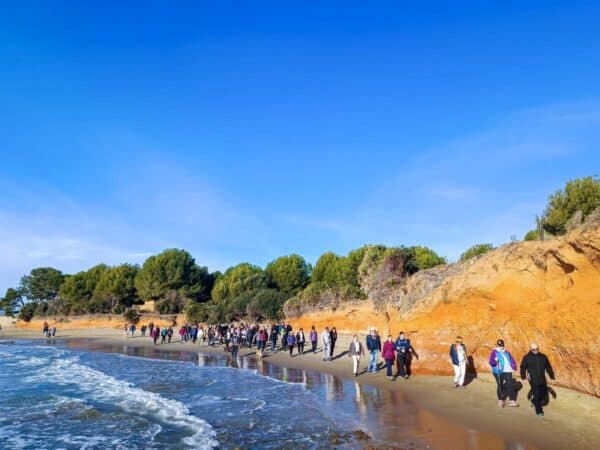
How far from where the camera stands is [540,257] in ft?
45.3

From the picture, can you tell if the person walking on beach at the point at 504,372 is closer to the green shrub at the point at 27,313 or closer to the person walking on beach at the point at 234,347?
the person walking on beach at the point at 234,347

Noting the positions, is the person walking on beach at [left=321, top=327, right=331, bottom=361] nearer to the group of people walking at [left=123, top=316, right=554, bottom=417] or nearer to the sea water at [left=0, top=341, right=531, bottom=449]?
the group of people walking at [left=123, top=316, right=554, bottom=417]

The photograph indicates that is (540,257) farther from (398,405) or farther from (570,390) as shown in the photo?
(398,405)

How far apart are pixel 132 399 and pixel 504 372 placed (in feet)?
40.3

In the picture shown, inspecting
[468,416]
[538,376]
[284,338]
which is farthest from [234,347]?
[538,376]

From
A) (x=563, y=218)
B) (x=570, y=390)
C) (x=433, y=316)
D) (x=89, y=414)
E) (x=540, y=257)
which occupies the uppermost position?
(x=563, y=218)

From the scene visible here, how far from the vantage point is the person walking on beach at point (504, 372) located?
12148 millimetres

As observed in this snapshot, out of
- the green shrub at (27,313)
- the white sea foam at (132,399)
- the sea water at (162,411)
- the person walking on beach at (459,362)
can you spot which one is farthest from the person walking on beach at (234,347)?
the green shrub at (27,313)

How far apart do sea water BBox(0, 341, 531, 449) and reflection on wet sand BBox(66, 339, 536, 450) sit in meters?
0.03

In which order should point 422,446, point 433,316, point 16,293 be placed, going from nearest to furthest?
point 422,446
point 433,316
point 16,293

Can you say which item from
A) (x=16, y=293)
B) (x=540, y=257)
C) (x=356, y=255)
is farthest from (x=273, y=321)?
(x=16, y=293)

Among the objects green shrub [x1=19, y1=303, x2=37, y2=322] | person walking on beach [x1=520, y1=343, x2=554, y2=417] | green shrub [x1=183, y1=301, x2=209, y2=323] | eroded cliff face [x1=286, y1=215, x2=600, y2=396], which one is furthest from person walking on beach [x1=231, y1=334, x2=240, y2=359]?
green shrub [x1=19, y1=303, x2=37, y2=322]

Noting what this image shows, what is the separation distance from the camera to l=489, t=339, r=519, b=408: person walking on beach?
12.1 metres

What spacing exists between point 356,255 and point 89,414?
1655 inches
